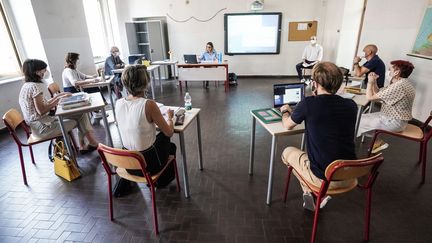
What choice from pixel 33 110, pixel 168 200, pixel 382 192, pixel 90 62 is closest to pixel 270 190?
pixel 168 200

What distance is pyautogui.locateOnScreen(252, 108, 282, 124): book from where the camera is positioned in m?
2.29

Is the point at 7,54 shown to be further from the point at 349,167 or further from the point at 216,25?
the point at 349,167

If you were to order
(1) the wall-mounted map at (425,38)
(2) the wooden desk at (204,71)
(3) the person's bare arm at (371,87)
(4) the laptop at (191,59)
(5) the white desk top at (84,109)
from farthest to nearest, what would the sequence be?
(4) the laptop at (191,59) → (2) the wooden desk at (204,71) → (1) the wall-mounted map at (425,38) → (3) the person's bare arm at (371,87) → (5) the white desk top at (84,109)

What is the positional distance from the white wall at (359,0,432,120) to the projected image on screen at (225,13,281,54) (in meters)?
3.08

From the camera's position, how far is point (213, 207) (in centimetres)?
230

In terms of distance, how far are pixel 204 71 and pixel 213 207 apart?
4874 mm

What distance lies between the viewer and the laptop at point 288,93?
2.47m

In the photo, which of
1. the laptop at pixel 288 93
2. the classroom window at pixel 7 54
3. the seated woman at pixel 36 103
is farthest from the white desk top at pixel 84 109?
the classroom window at pixel 7 54

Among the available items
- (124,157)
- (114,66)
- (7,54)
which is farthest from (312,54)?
(7,54)

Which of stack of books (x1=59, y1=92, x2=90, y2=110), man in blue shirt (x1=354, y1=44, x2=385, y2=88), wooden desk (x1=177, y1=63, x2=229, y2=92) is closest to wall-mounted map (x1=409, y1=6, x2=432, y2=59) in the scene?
man in blue shirt (x1=354, y1=44, x2=385, y2=88)

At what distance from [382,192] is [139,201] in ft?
8.22

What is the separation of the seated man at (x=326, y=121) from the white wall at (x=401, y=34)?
125 inches

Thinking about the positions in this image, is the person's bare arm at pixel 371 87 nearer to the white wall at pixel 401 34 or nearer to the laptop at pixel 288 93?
the laptop at pixel 288 93

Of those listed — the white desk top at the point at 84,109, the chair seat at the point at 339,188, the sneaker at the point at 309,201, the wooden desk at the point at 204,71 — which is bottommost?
the sneaker at the point at 309,201
